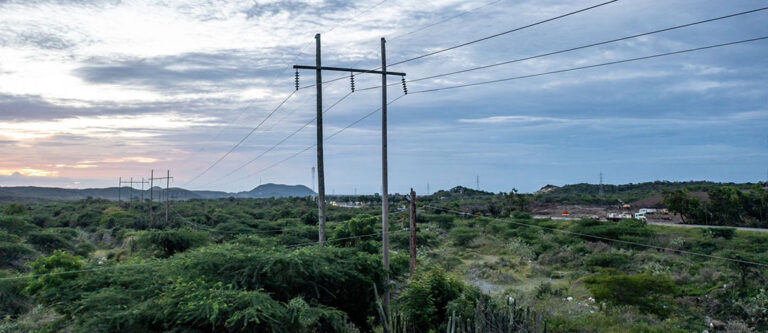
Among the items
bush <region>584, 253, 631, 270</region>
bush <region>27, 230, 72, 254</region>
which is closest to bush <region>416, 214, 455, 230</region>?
bush <region>584, 253, 631, 270</region>

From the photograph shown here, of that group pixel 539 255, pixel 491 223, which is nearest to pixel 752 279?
pixel 539 255

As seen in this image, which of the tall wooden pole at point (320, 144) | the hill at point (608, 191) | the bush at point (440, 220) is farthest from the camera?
the hill at point (608, 191)

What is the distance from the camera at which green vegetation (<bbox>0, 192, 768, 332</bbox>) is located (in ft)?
47.9

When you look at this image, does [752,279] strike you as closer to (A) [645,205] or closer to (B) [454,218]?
(B) [454,218]

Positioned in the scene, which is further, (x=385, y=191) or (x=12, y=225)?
(x=12, y=225)

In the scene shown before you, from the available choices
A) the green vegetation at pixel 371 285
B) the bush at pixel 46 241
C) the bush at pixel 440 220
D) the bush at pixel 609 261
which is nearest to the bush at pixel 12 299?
the green vegetation at pixel 371 285

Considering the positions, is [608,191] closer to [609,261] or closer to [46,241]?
[609,261]

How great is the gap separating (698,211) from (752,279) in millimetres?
31023

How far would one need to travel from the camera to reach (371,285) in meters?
19.2

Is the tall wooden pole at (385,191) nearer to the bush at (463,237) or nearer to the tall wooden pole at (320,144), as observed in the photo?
the tall wooden pole at (320,144)

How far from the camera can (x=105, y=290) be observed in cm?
1616

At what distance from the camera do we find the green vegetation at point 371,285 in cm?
A: 1460

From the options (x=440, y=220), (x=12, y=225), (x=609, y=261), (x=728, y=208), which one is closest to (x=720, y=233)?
(x=609, y=261)

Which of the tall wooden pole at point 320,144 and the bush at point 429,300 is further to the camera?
the tall wooden pole at point 320,144
